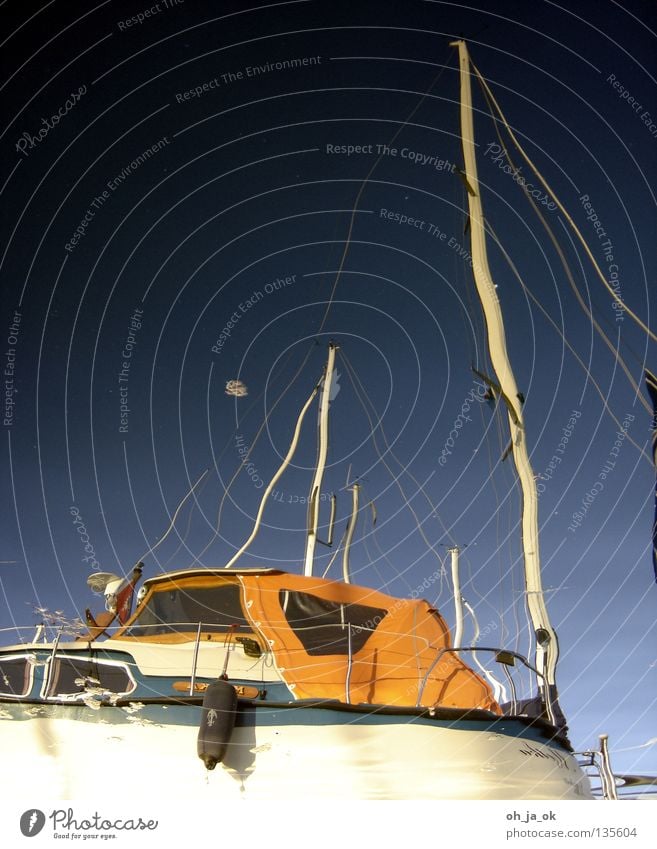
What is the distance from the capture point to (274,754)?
323 cm

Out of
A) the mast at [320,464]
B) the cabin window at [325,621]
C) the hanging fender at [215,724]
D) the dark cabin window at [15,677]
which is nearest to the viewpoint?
the hanging fender at [215,724]

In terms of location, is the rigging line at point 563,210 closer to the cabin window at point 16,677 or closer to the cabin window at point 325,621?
the cabin window at point 325,621

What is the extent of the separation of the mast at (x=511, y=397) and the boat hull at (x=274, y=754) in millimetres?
825

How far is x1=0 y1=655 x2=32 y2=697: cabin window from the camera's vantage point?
3729 mm

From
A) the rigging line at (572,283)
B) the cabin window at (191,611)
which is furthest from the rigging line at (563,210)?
the cabin window at (191,611)

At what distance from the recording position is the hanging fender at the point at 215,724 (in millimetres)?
3152

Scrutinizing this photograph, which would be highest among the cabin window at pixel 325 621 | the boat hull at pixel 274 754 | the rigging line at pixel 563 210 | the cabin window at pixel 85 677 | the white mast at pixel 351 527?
the rigging line at pixel 563 210

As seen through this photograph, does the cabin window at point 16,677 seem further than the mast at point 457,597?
No

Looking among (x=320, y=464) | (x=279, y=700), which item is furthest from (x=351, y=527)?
(x=279, y=700)

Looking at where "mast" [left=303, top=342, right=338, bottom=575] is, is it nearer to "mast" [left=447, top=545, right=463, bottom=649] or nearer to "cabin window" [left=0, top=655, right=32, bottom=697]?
"mast" [left=447, top=545, right=463, bottom=649]

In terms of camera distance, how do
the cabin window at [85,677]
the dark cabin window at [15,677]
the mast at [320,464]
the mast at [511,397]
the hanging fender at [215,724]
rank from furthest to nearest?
the mast at [320,464]
the mast at [511,397]
the dark cabin window at [15,677]
the cabin window at [85,677]
the hanging fender at [215,724]

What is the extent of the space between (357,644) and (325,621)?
0.21 m

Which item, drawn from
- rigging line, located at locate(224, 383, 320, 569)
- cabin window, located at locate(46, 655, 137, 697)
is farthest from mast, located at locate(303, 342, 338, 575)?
cabin window, located at locate(46, 655, 137, 697)

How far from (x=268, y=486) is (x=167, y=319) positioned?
1162mm
